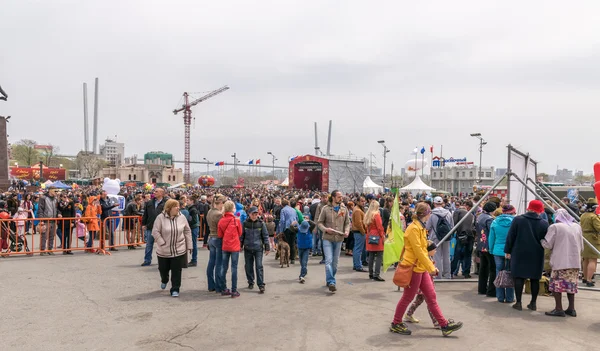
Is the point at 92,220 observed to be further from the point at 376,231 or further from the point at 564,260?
the point at 564,260

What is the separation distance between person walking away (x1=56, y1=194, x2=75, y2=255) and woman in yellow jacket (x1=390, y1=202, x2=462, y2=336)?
31.8ft

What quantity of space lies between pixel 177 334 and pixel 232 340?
768 millimetres

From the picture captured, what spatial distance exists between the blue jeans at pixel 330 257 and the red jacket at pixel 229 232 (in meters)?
1.64

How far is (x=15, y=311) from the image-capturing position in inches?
250

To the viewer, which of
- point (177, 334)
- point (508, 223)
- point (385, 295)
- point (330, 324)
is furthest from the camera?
point (385, 295)

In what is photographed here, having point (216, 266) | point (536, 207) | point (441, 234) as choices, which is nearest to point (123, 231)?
point (216, 266)

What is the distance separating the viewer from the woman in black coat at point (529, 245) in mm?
6551

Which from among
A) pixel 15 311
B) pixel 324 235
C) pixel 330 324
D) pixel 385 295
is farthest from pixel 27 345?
pixel 385 295

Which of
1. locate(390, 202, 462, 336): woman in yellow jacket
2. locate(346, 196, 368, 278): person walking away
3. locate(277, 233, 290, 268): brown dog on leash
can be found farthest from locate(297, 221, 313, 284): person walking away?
locate(390, 202, 462, 336): woman in yellow jacket

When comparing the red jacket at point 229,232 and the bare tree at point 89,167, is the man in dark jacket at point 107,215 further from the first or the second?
the bare tree at point 89,167

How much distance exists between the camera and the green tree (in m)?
96.5

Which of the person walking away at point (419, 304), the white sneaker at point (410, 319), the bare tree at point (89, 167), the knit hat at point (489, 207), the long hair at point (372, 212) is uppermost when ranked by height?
the bare tree at point (89, 167)

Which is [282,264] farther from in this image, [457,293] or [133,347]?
[133,347]

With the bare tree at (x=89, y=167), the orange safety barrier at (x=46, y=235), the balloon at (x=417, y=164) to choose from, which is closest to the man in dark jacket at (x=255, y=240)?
the orange safety barrier at (x=46, y=235)
